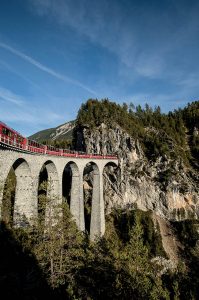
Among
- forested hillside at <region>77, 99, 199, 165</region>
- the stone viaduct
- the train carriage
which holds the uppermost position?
forested hillside at <region>77, 99, 199, 165</region>

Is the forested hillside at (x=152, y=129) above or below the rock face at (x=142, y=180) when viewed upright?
above

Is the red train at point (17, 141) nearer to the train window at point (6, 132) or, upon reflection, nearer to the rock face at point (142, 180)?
the train window at point (6, 132)

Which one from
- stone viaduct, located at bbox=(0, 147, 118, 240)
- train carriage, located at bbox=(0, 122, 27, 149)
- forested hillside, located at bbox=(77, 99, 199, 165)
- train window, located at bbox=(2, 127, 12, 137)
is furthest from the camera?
forested hillside, located at bbox=(77, 99, 199, 165)

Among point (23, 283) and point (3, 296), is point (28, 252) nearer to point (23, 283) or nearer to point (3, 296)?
point (23, 283)

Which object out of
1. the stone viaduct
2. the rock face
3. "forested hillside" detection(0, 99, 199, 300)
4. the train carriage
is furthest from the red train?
the rock face

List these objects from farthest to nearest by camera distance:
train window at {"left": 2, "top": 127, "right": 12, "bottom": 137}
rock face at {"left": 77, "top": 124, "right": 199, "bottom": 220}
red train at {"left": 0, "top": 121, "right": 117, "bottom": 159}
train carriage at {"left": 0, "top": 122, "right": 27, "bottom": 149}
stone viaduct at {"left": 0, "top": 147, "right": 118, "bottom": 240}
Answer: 1. rock face at {"left": 77, "top": 124, "right": 199, "bottom": 220}
2. stone viaduct at {"left": 0, "top": 147, "right": 118, "bottom": 240}
3. train window at {"left": 2, "top": 127, "right": 12, "bottom": 137}
4. red train at {"left": 0, "top": 121, "right": 117, "bottom": 159}
5. train carriage at {"left": 0, "top": 122, "right": 27, "bottom": 149}

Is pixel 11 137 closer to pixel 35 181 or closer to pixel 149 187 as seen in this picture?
pixel 35 181

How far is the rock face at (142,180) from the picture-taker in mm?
70688

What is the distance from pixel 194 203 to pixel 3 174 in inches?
2262

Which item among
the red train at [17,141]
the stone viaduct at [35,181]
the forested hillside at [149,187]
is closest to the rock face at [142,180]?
the forested hillside at [149,187]

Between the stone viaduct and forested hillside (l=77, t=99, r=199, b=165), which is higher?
forested hillside (l=77, t=99, r=199, b=165)

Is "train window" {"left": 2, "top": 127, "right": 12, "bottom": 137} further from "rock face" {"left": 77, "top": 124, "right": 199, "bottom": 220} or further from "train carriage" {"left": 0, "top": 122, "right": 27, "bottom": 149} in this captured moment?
"rock face" {"left": 77, "top": 124, "right": 199, "bottom": 220}

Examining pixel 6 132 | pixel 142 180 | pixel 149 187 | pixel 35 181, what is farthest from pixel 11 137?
pixel 149 187

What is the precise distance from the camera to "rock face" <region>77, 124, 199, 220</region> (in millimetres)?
70688
